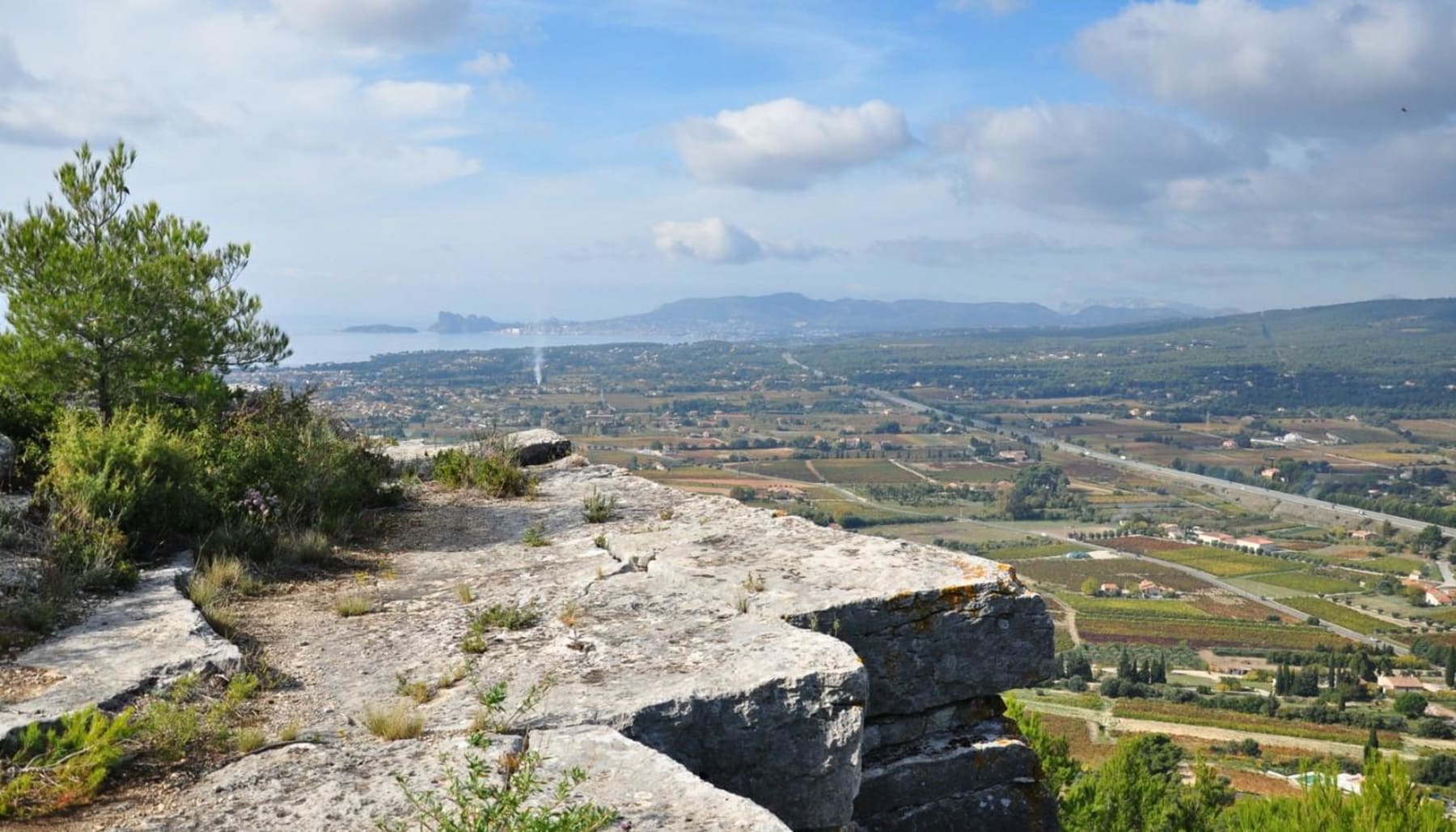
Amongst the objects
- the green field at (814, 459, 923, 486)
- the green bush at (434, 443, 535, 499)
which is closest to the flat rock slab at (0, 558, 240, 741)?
the green bush at (434, 443, 535, 499)

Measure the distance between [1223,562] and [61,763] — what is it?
91922 millimetres

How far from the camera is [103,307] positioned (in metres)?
7.98

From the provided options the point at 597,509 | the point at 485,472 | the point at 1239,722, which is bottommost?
the point at 1239,722

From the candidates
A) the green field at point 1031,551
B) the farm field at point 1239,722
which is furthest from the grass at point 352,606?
the green field at point 1031,551

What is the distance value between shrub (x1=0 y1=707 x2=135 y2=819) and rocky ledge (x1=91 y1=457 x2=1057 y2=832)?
0.37 meters

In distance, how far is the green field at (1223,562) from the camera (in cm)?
8019

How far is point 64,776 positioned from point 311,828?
1.06 meters

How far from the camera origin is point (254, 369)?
1238cm

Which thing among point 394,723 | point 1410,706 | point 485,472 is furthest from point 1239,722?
point 394,723

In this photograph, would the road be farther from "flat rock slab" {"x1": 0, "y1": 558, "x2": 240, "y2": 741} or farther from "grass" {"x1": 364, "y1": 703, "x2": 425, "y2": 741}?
"flat rock slab" {"x1": 0, "y1": 558, "x2": 240, "y2": 741}

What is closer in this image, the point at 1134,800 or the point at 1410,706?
the point at 1134,800

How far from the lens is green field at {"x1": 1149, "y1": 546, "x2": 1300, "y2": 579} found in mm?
80188

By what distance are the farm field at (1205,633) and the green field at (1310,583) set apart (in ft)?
33.6

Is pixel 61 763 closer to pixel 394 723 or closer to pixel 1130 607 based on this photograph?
pixel 394 723
